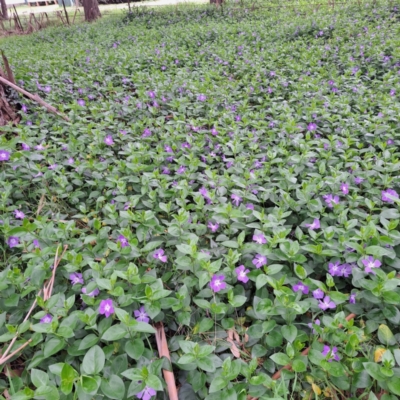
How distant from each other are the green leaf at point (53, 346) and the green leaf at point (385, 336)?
111cm

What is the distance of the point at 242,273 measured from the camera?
1.49m

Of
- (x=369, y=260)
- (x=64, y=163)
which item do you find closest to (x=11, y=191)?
(x=64, y=163)

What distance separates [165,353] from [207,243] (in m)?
0.58

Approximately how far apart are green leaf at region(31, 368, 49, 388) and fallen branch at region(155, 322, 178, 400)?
38cm

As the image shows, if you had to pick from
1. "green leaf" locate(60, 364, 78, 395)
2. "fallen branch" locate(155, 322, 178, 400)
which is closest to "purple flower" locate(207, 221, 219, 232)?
"fallen branch" locate(155, 322, 178, 400)

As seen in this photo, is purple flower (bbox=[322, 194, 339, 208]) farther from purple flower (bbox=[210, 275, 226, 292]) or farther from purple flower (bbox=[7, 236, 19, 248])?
purple flower (bbox=[7, 236, 19, 248])

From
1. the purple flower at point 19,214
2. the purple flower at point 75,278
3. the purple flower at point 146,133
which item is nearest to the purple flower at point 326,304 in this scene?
the purple flower at point 75,278

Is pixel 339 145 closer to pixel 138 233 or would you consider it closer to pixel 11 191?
pixel 138 233

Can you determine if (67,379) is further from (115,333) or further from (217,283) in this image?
(217,283)

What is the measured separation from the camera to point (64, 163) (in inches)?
92.7

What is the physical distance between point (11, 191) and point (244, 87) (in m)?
2.41

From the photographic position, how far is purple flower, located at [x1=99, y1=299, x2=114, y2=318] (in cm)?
131

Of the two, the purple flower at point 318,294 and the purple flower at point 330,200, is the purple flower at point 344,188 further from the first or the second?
the purple flower at point 318,294

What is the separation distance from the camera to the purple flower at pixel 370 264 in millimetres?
1412
